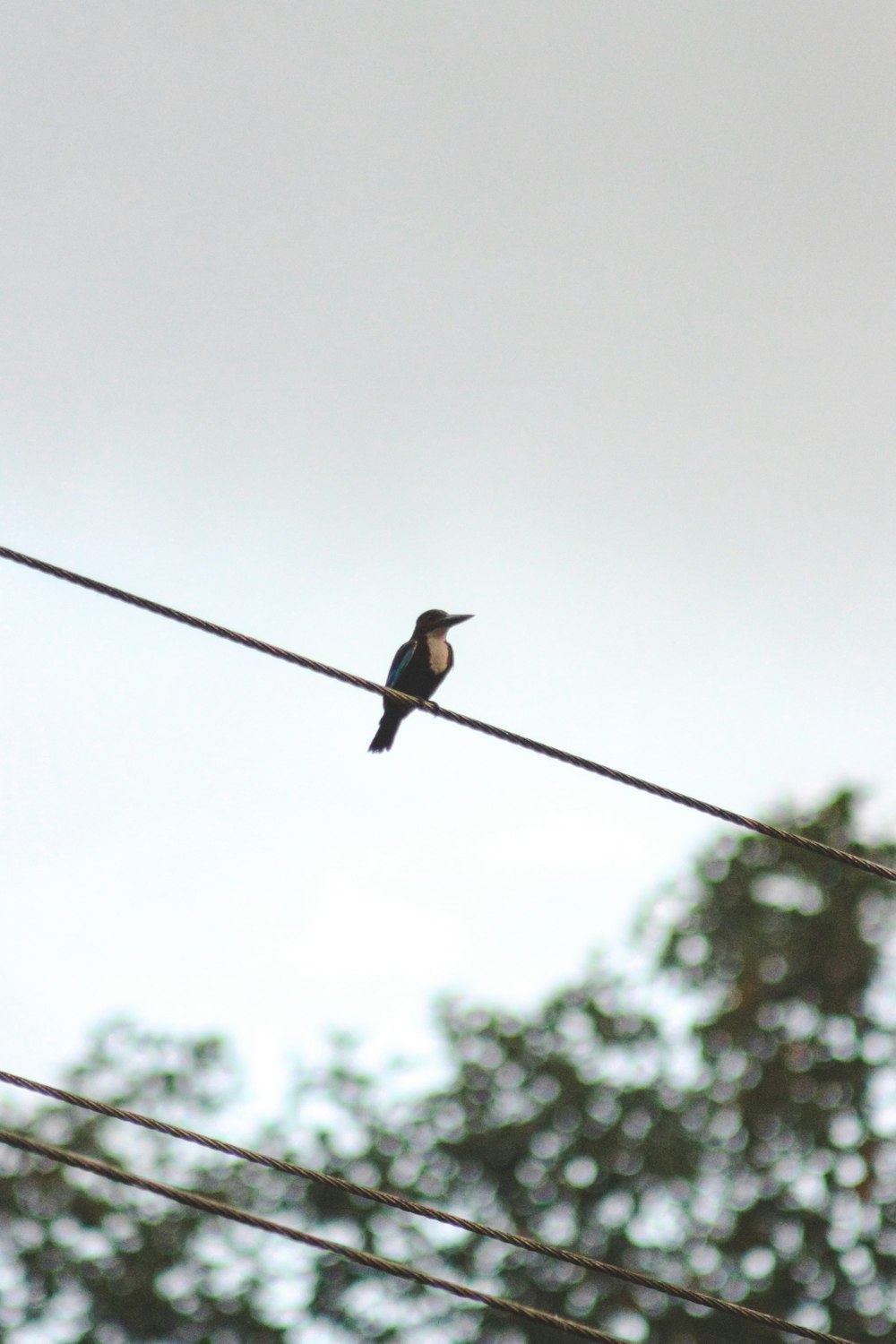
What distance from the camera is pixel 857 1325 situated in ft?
70.7

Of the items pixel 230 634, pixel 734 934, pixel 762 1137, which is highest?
pixel 230 634

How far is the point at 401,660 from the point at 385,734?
849mm

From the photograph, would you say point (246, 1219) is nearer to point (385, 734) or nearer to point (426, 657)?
point (385, 734)

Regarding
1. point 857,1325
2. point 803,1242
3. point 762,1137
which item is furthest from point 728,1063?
point 857,1325

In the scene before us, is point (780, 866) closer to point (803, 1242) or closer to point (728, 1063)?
point (728, 1063)

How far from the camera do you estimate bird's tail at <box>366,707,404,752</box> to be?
29.1 feet

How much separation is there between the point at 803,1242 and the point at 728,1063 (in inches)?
124

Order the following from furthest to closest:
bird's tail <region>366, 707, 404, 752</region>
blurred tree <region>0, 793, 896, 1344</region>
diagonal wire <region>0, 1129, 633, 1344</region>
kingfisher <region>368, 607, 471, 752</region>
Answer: blurred tree <region>0, 793, 896, 1344</region>, kingfisher <region>368, 607, 471, 752</region>, bird's tail <region>366, 707, 404, 752</region>, diagonal wire <region>0, 1129, 633, 1344</region>

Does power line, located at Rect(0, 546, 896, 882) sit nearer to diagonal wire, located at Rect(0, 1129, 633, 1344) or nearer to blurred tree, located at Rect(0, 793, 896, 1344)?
diagonal wire, located at Rect(0, 1129, 633, 1344)

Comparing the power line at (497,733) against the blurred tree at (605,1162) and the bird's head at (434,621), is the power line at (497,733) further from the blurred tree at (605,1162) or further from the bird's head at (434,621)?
the blurred tree at (605,1162)

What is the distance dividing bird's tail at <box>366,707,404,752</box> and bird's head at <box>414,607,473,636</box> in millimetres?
785

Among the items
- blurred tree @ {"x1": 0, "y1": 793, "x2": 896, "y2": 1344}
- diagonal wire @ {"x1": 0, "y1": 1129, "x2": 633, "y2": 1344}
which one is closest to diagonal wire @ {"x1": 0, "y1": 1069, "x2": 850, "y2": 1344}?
diagonal wire @ {"x1": 0, "y1": 1129, "x2": 633, "y2": 1344}

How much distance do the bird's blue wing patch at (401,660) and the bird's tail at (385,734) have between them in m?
0.69

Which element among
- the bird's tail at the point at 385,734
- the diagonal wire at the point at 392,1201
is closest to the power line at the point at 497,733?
the diagonal wire at the point at 392,1201
